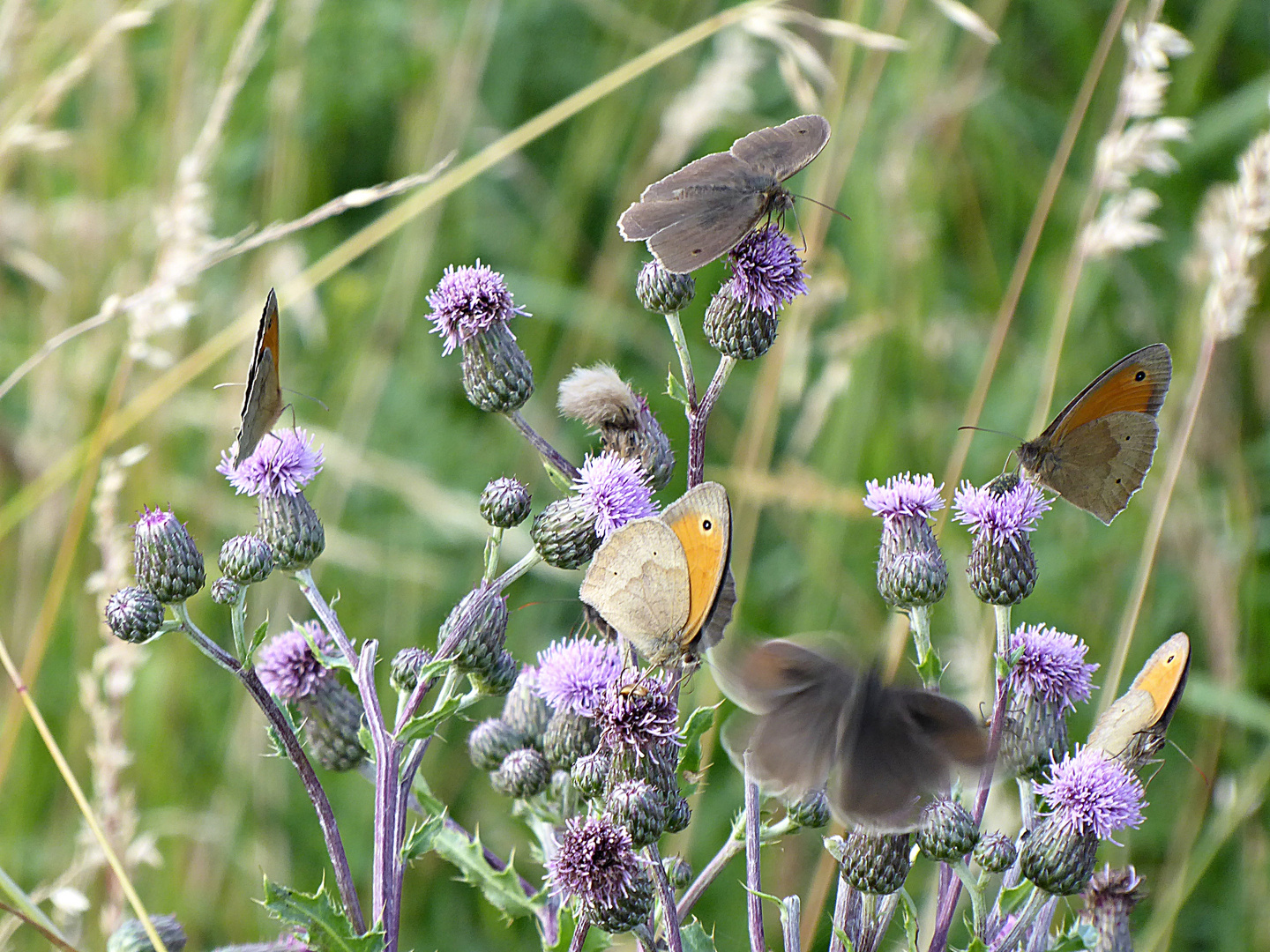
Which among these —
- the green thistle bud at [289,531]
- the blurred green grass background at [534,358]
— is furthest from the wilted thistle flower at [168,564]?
the blurred green grass background at [534,358]

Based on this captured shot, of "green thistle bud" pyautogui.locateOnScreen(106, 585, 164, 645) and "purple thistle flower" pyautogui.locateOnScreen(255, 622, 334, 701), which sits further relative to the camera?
"purple thistle flower" pyautogui.locateOnScreen(255, 622, 334, 701)

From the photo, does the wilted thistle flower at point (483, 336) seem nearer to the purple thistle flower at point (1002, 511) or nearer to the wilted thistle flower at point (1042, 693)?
the purple thistle flower at point (1002, 511)

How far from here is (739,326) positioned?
9.82 ft

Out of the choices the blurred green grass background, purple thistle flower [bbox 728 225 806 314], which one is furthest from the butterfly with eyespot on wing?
the blurred green grass background

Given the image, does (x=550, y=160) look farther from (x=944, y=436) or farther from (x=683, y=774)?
(x=683, y=774)

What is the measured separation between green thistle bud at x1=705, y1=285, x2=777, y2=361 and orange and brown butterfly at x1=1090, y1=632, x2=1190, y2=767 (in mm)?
1116

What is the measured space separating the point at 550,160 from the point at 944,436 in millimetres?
2485

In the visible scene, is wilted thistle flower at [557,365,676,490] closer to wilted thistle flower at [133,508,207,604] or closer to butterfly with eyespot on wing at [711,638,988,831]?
butterfly with eyespot on wing at [711,638,988,831]

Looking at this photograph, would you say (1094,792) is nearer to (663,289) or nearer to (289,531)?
(663,289)

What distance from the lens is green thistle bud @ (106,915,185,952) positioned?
288 centimetres

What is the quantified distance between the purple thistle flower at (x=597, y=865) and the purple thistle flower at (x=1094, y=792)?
900 millimetres

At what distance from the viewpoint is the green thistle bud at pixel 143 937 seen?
288 cm

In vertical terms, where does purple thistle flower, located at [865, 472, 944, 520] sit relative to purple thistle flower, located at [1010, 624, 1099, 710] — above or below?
above

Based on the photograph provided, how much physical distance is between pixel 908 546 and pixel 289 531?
1469 millimetres
